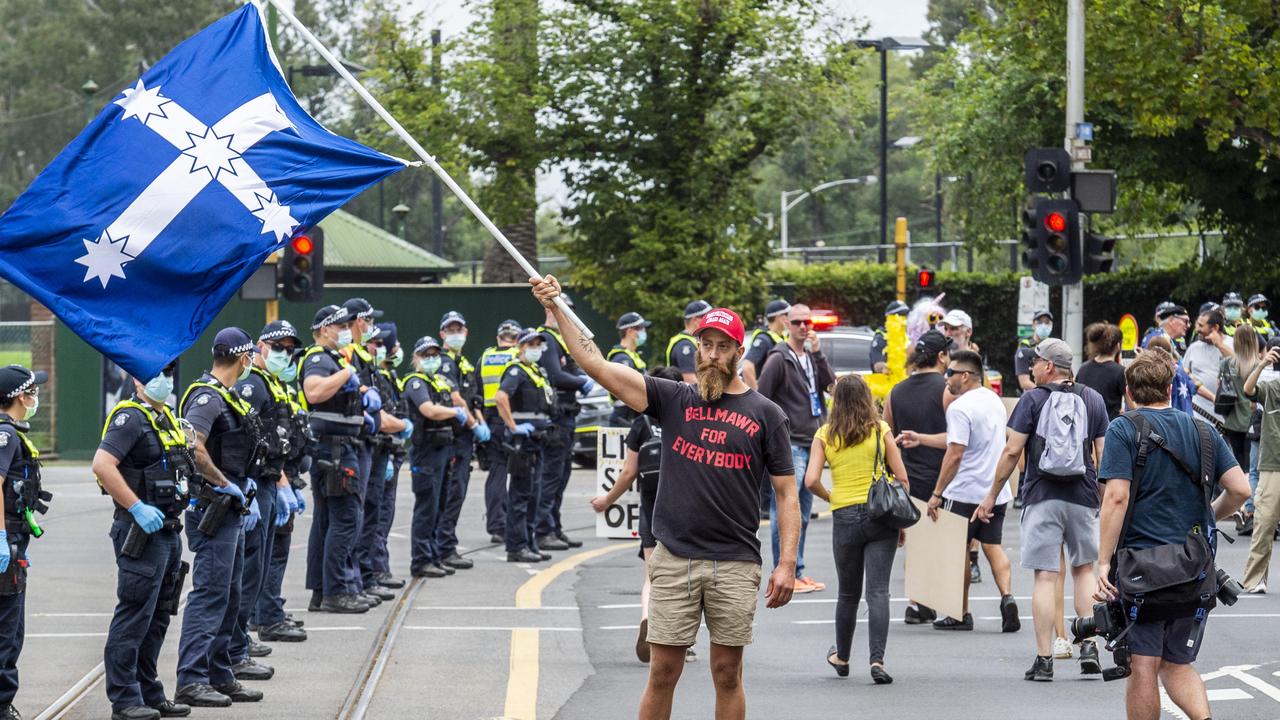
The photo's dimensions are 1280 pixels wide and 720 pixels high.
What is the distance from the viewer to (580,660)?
1050 cm

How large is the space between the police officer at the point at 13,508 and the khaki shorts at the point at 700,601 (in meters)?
3.09

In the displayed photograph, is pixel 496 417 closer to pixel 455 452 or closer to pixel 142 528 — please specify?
pixel 455 452

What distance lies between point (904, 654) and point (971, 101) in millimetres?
23096

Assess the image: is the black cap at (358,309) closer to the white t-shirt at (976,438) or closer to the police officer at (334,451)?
the police officer at (334,451)

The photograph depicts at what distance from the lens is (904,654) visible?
422 inches

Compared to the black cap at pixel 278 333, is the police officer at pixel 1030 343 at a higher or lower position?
lower

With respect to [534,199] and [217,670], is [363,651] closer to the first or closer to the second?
[217,670]

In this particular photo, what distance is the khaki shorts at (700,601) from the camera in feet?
24.4

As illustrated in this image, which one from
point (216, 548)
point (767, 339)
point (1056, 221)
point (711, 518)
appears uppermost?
point (1056, 221)

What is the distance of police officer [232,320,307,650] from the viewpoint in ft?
32.4

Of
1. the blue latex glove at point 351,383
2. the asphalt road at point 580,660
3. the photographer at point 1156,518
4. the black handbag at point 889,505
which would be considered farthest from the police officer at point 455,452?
the photographer at point 1156,518

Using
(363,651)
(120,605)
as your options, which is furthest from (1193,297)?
(120,605)

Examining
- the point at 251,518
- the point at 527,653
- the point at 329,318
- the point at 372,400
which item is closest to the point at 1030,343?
the point at 372,400

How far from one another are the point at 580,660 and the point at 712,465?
11.2 feet
